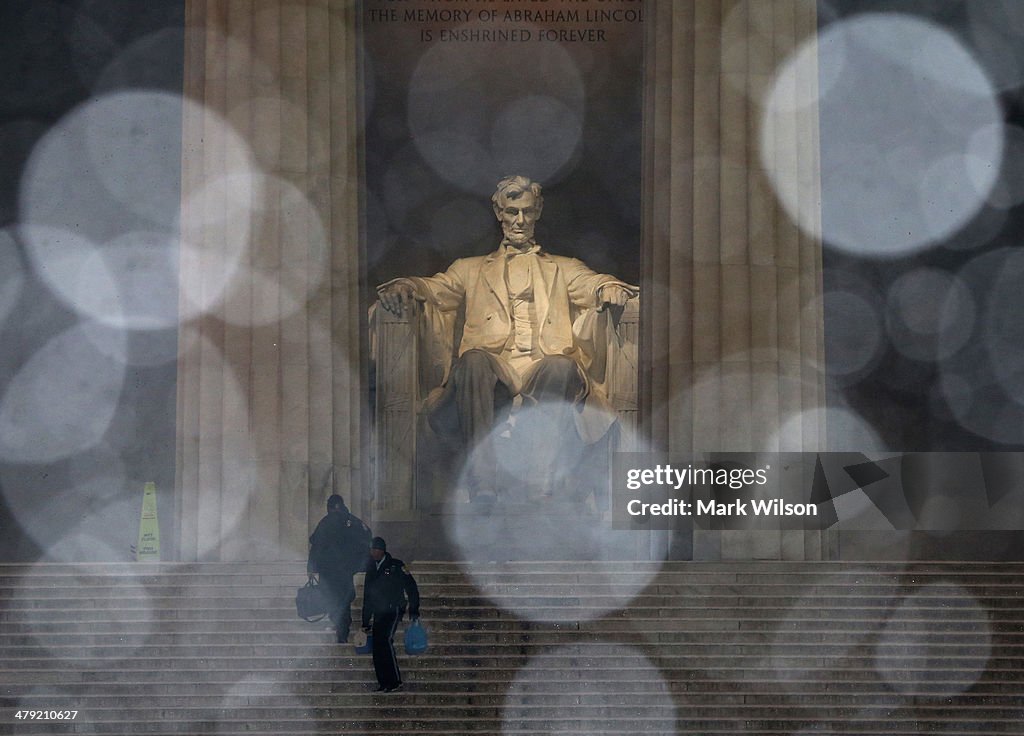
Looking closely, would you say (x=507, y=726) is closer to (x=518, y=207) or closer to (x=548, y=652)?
(x=548, y=652)

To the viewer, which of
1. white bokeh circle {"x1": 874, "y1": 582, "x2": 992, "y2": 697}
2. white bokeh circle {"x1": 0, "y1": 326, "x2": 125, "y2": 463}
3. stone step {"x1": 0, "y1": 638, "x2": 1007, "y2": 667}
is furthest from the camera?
white bokeh circle {"x1": 0, "y1": 326, "x2": 125, "y2": 463}

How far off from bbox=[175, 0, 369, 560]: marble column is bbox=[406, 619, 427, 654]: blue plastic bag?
15.0ft

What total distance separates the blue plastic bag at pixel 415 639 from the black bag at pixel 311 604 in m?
1.03

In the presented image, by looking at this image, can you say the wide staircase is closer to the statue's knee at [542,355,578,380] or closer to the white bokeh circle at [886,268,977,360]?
the statue's knee at [542,355,578,380]

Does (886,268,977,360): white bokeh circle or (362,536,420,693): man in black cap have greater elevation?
(886,268,977,360): white bokeh circle

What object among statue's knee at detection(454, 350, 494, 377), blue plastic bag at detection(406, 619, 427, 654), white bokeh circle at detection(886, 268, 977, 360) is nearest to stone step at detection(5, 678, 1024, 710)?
blue plastic bag at detection(406, 619, 427, 654)

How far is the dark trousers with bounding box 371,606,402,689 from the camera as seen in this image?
1198cm

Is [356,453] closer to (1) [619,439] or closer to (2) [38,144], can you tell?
(1) [619,439]

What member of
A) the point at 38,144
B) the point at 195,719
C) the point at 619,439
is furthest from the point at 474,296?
the point at 195,719

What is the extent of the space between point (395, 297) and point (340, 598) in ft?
16.8

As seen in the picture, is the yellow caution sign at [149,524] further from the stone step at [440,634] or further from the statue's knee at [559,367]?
the stone step at [440,634]

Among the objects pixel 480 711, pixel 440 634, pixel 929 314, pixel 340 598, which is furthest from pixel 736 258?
pixel 480 711

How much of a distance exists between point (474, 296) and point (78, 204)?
5.73m

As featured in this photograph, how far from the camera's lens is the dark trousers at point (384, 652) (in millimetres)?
11977
